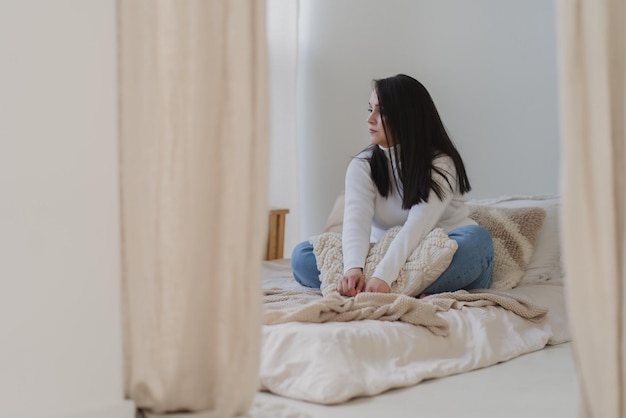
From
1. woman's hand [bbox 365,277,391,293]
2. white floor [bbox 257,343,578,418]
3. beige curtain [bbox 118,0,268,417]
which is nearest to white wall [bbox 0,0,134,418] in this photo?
beige curtain [bbox 118,0,268,417]

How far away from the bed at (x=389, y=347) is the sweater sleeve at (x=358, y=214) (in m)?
0.18

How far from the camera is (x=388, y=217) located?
282 centimetres

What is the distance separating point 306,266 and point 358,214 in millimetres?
233

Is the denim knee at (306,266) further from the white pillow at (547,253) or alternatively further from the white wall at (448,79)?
the white wall at (448,79)

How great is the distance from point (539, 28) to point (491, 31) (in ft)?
0.70

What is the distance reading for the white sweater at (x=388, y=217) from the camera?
256 centimetres

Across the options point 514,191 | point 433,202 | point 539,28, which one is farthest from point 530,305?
point 539,28

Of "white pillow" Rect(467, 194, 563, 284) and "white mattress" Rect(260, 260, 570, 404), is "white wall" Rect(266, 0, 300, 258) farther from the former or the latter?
"white mattress" Rect(260, 260, 570, 404)

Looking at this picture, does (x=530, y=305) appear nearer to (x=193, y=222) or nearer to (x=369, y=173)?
(x=369, y=173)

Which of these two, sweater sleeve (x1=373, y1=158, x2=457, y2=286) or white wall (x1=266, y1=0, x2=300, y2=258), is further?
white wall (x1=266, y1=0, x2=300, y2=258)

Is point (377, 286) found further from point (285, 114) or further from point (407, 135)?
point (285, 114)

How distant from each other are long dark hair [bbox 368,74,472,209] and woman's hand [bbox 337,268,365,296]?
1.07 feet

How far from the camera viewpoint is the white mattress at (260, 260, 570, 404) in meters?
1.95

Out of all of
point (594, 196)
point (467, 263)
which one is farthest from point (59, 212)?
point (467, 263)
